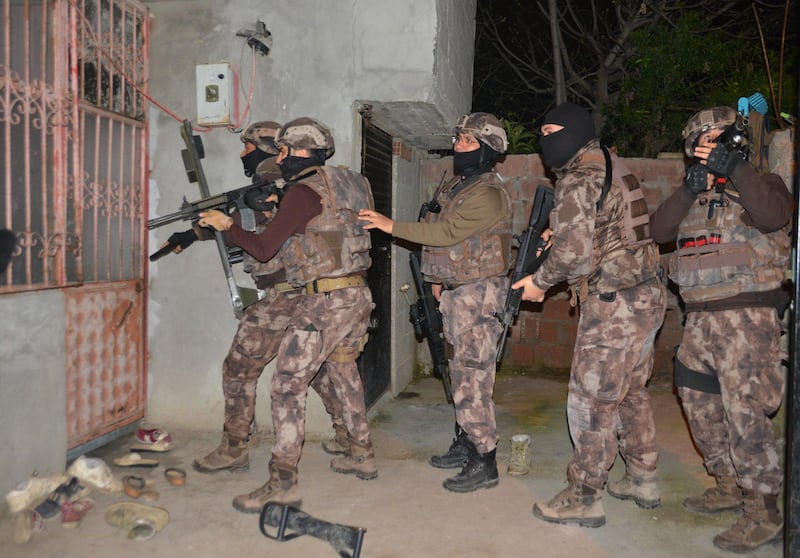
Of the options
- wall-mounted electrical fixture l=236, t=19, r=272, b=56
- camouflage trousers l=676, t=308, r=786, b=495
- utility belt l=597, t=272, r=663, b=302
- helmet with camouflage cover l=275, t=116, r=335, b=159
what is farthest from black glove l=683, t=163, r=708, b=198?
wall-mounted electrical fixture l=236, t=19, r=272, b=56

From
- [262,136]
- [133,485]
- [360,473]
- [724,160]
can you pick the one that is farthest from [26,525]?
[724,160]

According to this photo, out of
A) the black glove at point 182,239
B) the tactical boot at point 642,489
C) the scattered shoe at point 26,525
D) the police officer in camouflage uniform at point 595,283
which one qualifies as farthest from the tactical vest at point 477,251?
the scattered shoe at point 26,525

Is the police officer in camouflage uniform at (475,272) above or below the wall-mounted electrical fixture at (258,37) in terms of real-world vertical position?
below

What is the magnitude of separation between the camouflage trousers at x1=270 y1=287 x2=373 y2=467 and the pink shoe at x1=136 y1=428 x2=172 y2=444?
3.97ft

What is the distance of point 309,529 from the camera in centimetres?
302

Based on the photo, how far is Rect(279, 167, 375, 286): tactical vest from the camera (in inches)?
140

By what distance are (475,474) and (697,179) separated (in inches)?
77.6

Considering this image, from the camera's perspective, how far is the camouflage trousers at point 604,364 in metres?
3.25

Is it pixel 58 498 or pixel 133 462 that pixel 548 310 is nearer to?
pixel 133 462

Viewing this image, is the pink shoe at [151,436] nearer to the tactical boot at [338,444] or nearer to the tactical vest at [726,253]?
the tactical boot at [338,444]

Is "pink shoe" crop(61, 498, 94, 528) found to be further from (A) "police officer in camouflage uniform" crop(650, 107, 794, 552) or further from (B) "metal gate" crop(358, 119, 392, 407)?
(A) "police officer in camouflage uniform" crop(650, 107, 794, 552)

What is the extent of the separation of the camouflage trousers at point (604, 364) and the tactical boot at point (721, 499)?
0.59 meters

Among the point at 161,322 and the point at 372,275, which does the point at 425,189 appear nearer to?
the point at 372,275

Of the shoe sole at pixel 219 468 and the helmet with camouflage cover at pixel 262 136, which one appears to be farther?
the helmet with camouflage cover at pixel 262 136
